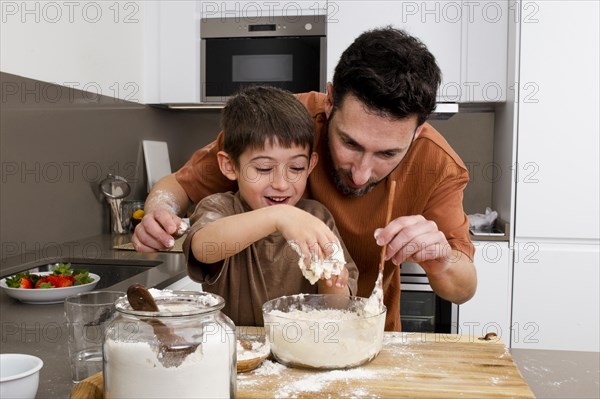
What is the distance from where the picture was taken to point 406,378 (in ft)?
2.97

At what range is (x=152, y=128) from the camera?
302 centimetres

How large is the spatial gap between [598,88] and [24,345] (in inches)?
91.4

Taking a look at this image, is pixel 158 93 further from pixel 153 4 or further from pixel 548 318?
pixel 548 318

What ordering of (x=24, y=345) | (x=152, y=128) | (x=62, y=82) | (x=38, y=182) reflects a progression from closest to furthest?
(x=24, y=345)
(x=38, y=182)
(x=62, y=82)
(x=152, y=128)

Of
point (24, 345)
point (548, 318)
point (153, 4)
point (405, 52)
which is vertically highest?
point (153, 4)

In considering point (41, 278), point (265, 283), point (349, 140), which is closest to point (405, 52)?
point (349, 140)

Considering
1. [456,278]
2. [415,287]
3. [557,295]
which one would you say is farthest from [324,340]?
[557,295]

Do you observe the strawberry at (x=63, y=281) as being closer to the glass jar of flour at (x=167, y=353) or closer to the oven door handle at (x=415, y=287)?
the glass jar of flour at (x=167, y=353)

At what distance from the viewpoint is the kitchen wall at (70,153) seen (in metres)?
1.91

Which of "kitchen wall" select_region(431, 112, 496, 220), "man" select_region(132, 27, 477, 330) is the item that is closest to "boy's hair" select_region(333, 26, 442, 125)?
"man" select_region(132, 27, 477, 330)

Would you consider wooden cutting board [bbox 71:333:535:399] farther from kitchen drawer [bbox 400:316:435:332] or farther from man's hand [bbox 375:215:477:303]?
kitchen drawer [bbox 400:316:435:332]

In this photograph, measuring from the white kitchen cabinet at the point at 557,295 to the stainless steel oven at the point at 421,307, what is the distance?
0.27m

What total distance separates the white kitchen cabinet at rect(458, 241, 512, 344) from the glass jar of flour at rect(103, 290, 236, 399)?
6.63 ft

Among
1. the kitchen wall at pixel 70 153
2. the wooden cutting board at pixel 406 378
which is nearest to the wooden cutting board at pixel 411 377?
the wooden cutting board at pixel 406 378
